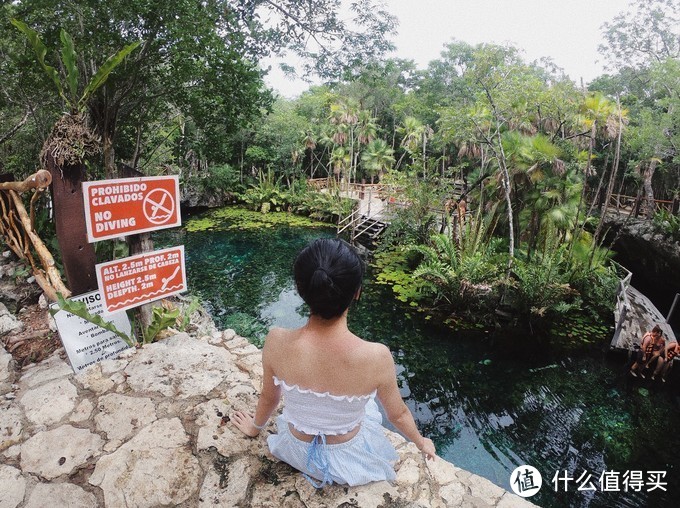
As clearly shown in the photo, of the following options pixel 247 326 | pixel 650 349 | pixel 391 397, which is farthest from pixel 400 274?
pixel 391 397

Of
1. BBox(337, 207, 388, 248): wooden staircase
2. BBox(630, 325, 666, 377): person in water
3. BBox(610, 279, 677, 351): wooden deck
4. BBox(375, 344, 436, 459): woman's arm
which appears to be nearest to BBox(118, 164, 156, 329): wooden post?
BBox(375, 344, 436, 459): woman's arm

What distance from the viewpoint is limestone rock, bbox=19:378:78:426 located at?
2369 mm

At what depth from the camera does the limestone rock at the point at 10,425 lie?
218 cm

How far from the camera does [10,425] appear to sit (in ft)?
7.54

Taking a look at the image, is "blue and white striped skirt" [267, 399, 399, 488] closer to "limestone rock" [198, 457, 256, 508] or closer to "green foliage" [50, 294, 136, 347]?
"limestone rock" [198, 457, 256, 508]

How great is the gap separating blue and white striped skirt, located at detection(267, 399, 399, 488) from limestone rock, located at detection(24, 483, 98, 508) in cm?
92

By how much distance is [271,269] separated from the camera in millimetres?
11312

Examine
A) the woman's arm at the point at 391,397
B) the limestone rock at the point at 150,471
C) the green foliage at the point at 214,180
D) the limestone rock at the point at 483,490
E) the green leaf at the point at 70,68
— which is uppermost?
the green leaf at the point at 70,68

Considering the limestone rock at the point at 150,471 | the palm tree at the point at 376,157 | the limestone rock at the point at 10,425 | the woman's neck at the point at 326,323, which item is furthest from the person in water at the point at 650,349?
the palm tree at the point at 376,157

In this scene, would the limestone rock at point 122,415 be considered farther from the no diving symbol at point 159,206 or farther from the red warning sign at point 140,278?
the no diving symbol at point 159,206

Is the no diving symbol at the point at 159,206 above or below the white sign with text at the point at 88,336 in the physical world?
above

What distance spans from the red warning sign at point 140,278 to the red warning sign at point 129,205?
226mm

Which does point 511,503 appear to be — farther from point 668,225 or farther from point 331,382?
point 668,225

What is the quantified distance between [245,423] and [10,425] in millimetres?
1453
